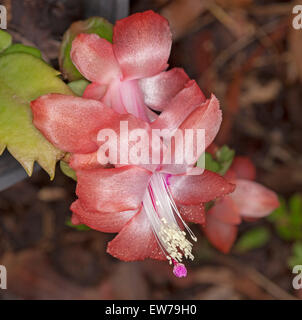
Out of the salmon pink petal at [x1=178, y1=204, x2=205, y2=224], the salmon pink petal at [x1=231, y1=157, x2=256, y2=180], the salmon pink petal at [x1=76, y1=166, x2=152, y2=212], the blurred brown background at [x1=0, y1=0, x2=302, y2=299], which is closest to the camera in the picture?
the salmon pink petal at [x1=76, y1=166, x2=152, y2=212]

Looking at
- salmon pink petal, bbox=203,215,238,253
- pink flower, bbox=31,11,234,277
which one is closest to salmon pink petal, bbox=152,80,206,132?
pink flower, bbox=31,11,234,277

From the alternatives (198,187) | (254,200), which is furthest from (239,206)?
(198,187)

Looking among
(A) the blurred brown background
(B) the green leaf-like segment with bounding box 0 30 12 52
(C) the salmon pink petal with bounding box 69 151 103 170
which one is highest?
(B) the green leaf-like segment with bounding box 0 30 12 52

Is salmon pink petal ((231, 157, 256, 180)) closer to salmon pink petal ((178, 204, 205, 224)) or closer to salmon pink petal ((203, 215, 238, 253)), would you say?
salmon pink petal ((203, 215, 238, 253))

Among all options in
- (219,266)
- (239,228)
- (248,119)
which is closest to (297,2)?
(248,119)

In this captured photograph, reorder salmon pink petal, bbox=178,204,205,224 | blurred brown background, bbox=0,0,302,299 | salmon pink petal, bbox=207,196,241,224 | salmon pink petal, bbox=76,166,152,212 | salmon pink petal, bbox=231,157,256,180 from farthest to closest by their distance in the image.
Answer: blurred brown background, bbox=0,0,302,299 < salmon pink petal, bbox=231,157,256,180 < salmon pink petal, bbox=207,196,241,224 < salmon pink petal, bbox=178,204,205,224 < salmon pink petal, bbox=76,166,152,212

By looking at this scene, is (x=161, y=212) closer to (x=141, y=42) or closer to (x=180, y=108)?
(x=180, y=108)
